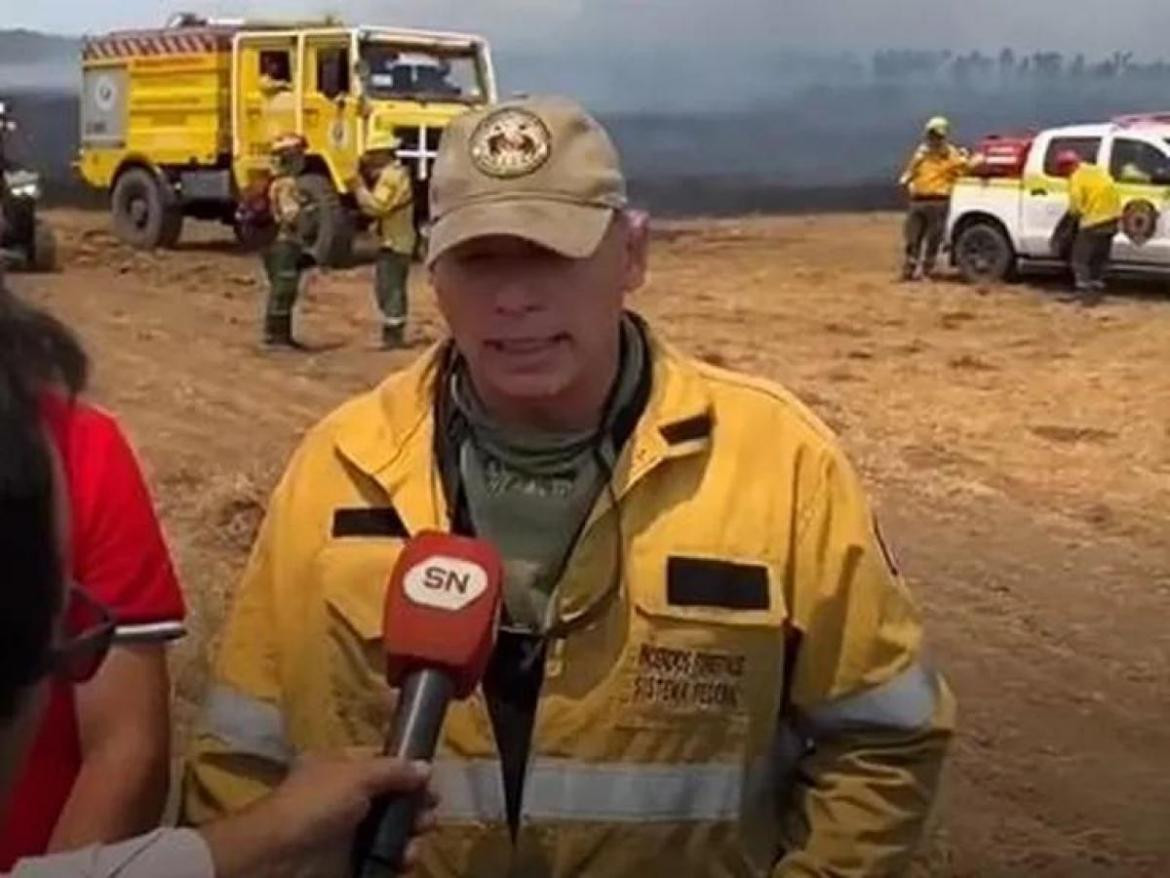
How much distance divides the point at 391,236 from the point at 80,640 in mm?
14563

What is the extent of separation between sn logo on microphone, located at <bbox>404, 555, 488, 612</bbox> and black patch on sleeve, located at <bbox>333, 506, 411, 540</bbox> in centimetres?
46

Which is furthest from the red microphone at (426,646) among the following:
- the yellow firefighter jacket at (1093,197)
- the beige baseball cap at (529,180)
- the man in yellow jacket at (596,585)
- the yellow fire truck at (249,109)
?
the yellow firefighter jacket at (1093,197)

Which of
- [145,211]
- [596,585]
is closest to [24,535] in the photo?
[596,585]

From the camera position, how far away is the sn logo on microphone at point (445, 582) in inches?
79.0

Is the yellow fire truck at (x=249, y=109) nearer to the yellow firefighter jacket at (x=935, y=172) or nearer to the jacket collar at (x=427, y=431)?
the yellow firefighter jacket at (x=935, y=172)

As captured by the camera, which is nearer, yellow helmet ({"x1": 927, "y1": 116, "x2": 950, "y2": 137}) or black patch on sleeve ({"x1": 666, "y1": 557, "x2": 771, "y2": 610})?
black patch on sleeve ({"x1": 666, "y1": 557, "x2": 771, "y2": 610})

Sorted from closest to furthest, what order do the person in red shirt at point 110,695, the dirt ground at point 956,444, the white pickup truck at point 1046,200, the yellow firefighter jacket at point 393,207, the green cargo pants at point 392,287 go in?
the person in red shirt at point 110,695 → the dirt ground at point 956,444 → the green cargo pants at point 392,287 → the yellow firefighter jacket at point 393,207 → the white pickup truck at point 1046,200

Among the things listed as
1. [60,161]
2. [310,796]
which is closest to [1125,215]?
[310,796]

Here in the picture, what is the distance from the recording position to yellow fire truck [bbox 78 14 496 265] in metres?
21.0

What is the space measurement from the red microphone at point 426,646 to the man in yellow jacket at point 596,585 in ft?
1.22

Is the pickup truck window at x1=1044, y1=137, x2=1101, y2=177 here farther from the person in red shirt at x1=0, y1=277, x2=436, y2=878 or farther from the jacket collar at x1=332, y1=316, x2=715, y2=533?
the person in red shirt at x1=0, y1=277, x2=436, y2=878

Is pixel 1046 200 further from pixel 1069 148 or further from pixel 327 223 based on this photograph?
pixel 327 223

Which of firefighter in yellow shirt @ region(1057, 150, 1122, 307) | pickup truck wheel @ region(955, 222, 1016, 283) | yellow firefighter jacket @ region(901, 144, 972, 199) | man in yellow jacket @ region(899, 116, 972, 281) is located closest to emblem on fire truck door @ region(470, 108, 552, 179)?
firefighter in yellow shirt @ region(1057, 150, 1122, 307)

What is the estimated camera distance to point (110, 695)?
2529 mm
